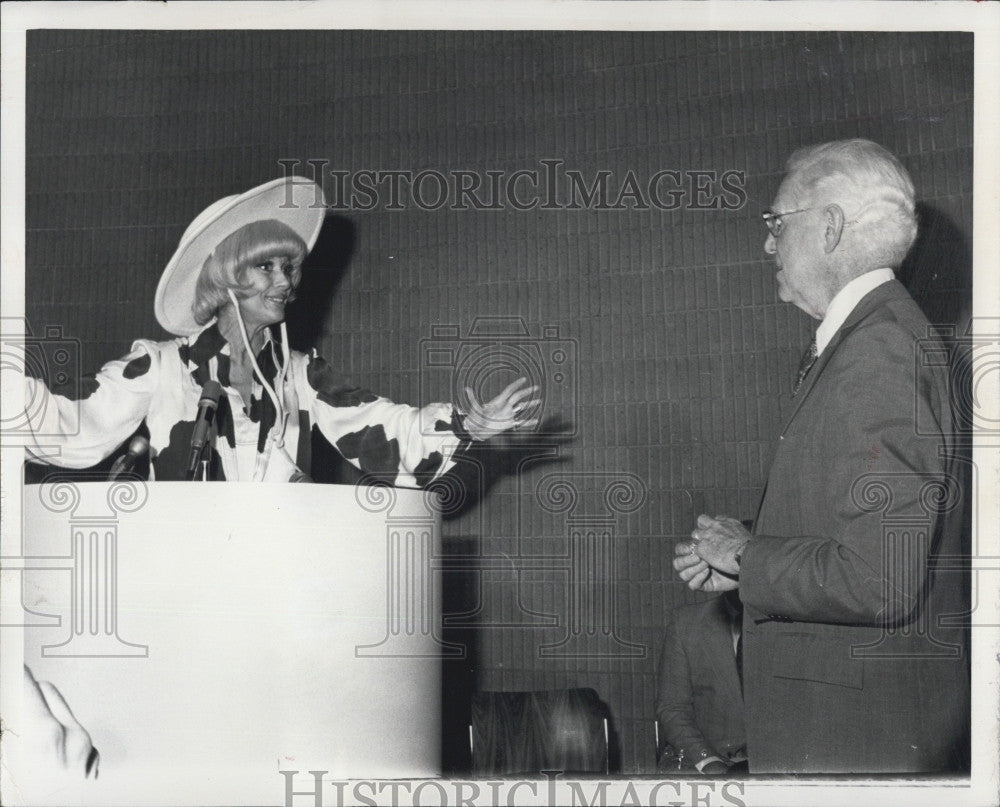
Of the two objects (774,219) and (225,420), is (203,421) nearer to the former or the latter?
(225,420)

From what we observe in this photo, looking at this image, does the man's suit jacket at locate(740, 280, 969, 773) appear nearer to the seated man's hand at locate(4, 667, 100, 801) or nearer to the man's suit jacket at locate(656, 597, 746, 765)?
the man's suit jacket at locate(656, 597, 746, 765)

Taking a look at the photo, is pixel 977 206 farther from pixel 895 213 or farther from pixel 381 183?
pixel 381 183

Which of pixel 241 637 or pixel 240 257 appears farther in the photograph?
pixel 240 257

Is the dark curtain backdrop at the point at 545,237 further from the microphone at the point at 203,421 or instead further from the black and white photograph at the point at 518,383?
the microphone at the point at 203,421

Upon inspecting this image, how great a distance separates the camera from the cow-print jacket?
7.57 ft

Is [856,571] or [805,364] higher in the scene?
[805,364]

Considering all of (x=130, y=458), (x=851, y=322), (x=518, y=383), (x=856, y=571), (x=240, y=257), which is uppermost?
(x=240, y=257)

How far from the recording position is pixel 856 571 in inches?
82.8

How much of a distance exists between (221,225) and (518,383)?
23.9 inches

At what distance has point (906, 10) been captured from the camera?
2.37m

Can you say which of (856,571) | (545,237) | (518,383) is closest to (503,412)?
(518,383)

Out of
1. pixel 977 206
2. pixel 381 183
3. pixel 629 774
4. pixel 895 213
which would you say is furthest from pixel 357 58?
pixel 629 774

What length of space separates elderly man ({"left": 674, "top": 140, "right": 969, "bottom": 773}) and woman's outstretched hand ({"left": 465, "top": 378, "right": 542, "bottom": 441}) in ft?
1.19

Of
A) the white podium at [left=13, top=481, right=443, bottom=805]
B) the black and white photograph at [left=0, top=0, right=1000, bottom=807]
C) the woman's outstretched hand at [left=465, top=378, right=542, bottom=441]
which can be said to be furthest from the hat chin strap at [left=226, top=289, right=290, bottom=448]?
the woman's outstretched hand at [left=465, top=378, right=542, bottom=441]
